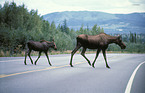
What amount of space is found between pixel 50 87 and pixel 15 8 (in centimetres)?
3812

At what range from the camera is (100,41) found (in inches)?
488

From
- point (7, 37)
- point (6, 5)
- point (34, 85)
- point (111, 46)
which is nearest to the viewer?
point (34, 85)

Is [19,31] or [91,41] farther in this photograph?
[19,31]

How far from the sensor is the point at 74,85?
7336 millimetres

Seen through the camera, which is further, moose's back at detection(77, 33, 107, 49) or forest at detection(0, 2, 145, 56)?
forest at detection(0, 2, 145, 56)

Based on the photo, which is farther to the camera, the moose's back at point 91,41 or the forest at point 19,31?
the forest at point 19,31

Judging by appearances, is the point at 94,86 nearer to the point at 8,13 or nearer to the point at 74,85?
the point at 74,85

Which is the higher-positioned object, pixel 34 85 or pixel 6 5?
pixel 6 5

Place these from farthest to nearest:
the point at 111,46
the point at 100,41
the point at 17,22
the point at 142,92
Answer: the point at 111,46, the point at 17,22, the point at 100,41, the point at 142,92

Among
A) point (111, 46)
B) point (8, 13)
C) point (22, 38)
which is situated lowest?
point (111, 46)

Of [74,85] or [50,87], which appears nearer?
[50,87]

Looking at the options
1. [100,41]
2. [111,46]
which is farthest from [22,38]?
[111,46]

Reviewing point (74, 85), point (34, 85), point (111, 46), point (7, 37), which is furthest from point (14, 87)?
point (111, 46)

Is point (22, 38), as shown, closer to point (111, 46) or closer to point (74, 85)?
point (74, 85)
